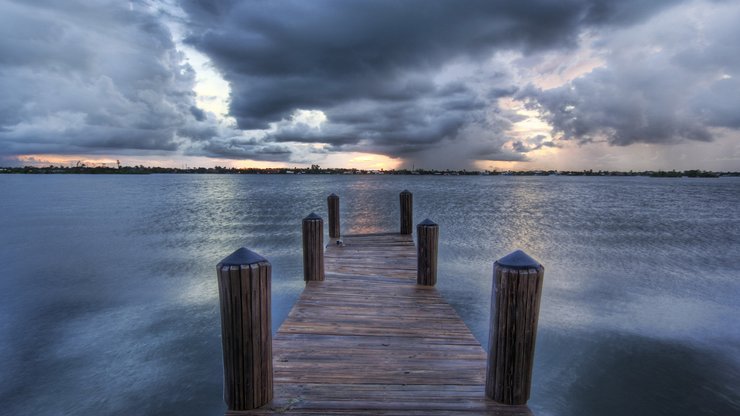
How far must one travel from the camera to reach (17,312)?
32.8 ft

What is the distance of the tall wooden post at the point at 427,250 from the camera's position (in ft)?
25.2

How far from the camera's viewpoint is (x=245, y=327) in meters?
3.59

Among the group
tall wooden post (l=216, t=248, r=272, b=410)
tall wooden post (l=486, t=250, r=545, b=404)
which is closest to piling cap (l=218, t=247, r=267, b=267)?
tall wooden post (l=216, t=248, r=272, b=410)

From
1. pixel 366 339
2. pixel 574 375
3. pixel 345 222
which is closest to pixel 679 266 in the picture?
pixel 574 375

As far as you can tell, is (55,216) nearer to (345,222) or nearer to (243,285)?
(345,222)

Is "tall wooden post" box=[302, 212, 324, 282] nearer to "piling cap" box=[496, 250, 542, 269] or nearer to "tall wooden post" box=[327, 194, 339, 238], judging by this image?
"piling cap" box=[496, 250, 542, 269]

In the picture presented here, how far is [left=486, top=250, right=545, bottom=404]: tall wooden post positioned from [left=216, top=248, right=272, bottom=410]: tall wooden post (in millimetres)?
2339

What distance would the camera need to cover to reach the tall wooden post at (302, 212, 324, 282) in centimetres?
800

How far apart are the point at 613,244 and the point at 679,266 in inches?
182

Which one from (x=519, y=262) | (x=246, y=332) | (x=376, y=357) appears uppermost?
(x=519, y=262)

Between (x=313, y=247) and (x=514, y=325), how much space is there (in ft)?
17.2

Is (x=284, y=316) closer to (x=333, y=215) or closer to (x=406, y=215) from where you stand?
(x=333, y=215)

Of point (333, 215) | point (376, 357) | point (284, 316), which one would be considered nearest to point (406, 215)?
point (333, 215)

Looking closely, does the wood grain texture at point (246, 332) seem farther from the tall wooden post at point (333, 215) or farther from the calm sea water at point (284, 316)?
the tall wooden post at point (333, 215)
